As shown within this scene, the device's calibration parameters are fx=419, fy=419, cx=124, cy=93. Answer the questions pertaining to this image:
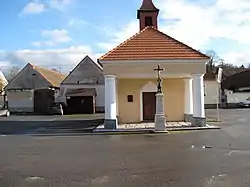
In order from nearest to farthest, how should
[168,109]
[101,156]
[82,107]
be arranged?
[101,156]
[168,109]
[82,107]

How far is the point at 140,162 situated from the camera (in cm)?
1124

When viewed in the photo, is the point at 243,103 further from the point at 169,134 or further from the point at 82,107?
the point at 169,134

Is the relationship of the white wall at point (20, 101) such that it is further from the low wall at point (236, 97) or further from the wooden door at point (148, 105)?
the low wall at point (236, 97)

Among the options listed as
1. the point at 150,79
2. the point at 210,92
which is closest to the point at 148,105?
the point at 150,79

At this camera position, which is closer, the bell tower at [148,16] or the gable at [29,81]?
the bell tower at [148,16]

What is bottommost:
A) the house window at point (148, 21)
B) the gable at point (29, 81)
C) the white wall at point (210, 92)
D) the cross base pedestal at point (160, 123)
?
the cross base pedestal at point (160, 123)

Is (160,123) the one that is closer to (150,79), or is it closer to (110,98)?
(110,98)

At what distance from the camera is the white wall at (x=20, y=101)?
161ft

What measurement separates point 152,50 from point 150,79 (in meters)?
4.34

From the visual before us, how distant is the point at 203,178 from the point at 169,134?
10312mm

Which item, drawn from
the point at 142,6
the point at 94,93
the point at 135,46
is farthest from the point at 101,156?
the point at 94,93

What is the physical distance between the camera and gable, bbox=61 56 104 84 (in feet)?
154

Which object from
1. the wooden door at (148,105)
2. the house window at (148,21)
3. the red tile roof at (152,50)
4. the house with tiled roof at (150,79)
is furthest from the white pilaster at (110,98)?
the house window at (148,21)

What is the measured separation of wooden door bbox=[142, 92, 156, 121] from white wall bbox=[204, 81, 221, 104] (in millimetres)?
26788
